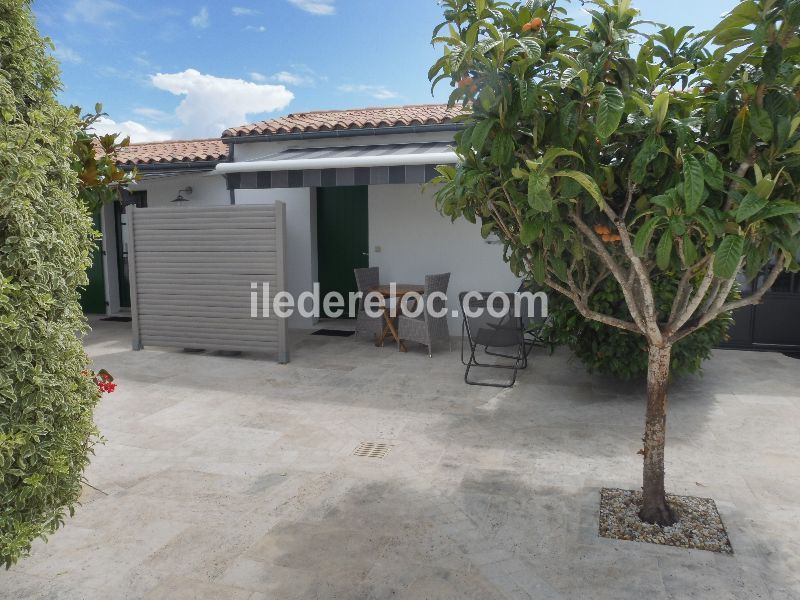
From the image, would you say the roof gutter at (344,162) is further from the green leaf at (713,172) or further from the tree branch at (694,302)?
the green leaf at (713,172)

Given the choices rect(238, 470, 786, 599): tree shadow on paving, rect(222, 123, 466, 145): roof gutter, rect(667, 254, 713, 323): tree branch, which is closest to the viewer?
rect(238, 470, 786, 599): tree shadow on paving

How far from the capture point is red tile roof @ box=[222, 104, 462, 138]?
9617 mm

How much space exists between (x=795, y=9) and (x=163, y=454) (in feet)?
17.5

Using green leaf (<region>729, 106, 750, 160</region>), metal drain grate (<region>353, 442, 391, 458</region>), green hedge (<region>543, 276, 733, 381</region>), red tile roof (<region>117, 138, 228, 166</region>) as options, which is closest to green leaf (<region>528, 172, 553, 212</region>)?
green leaf (<region>729, 106, 750, 160</region>)

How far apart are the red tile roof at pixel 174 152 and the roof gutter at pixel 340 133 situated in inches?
Result: 26.3

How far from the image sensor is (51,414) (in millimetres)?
2773

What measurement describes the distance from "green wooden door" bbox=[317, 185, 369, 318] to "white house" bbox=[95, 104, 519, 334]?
0.02 meters

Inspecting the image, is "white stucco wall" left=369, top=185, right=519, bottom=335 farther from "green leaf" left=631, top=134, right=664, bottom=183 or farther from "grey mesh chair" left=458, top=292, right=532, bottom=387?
"green leaf" left=631, top=134, right=664, bottom=183

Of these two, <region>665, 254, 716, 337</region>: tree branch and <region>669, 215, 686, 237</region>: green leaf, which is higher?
<region>669, 215, 686, 237</region>: green leaf

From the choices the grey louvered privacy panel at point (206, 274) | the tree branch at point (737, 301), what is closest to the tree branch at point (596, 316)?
the tree branch at point (737, 301)

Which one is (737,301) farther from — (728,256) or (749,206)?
(749,206)

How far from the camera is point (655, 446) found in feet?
12.5

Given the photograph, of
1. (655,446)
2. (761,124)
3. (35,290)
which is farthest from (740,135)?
(35,290)

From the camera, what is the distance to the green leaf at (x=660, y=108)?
2.88 metres
